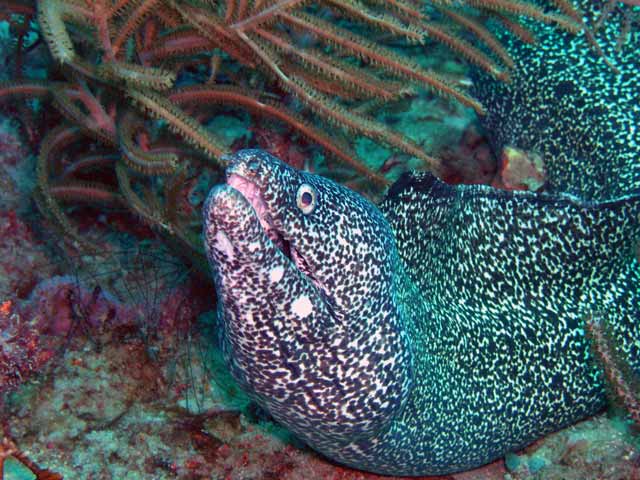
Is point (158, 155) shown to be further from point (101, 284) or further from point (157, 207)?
point (101, 284)

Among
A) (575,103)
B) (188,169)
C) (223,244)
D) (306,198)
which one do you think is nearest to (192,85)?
(188,169)

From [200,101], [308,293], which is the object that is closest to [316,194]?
[308,293]

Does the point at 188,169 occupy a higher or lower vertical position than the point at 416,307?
lower

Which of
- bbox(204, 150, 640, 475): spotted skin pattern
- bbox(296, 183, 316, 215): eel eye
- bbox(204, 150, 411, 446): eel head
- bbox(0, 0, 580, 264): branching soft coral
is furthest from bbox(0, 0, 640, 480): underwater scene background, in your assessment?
bbox(296, 183, 316, 215): eel eye

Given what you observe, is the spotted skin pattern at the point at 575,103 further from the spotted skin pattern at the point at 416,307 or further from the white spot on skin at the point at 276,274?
the white spot on skin at the point at 276,274

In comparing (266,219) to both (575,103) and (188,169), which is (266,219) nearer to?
(188,169)

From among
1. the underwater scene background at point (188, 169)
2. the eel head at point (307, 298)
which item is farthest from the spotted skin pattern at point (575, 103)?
the eel head at point (307, 298)

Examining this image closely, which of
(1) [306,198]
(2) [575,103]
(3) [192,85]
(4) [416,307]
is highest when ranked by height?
(2) [575,103]
